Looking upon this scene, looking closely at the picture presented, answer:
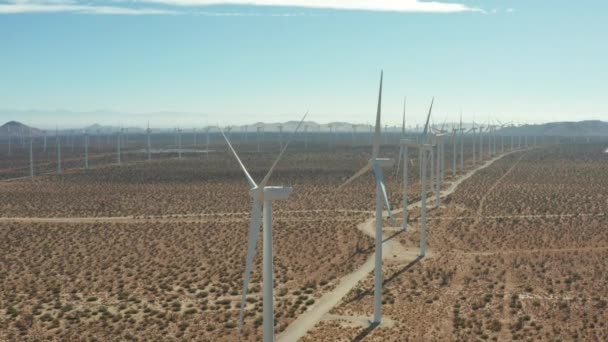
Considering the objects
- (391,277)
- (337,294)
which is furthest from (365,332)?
(391,277)

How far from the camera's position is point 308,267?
42562 millimetres

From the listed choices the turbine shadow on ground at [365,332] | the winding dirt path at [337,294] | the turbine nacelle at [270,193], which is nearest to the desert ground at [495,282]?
the turbine shadow on ground at [365,332]

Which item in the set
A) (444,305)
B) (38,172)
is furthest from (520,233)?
(38,172)

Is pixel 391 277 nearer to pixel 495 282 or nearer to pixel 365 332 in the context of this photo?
pixel 495 282

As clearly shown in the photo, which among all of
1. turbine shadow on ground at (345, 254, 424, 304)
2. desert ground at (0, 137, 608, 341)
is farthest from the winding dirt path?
turbine shadow on ground at (345, 254, 424, 304)

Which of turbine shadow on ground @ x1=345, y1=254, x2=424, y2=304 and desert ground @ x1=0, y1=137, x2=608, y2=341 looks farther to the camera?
turbine shadow on ground @ x1=345, y1=254, x2=424, y2=304

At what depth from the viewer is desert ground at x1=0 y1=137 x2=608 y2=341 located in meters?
30.8

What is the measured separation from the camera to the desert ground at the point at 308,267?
1212 inches

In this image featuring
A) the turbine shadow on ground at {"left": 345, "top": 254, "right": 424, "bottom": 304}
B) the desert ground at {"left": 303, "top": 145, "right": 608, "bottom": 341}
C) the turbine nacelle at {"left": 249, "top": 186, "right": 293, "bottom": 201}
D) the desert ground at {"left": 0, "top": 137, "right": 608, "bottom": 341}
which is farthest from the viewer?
the turbine shadow on ground at {"left": 345, "top": 254, "right": 424, "bottom": 304}

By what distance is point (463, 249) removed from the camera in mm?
47406

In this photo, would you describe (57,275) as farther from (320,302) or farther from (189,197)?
(189,197)

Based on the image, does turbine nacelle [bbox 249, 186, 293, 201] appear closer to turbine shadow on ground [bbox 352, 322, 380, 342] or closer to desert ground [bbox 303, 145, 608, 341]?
desert ground [bbox 303, 145, 608, 341]

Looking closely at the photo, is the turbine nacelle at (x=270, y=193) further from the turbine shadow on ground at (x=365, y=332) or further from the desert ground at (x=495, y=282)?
the turbine shadow on ground at (x=365, y=332)

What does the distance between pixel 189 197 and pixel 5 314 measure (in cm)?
4788
